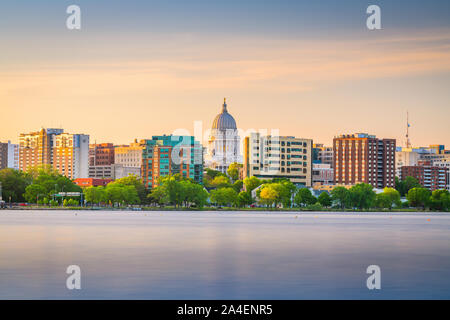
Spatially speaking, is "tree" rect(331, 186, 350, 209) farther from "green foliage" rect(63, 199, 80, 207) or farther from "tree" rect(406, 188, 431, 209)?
"green foliage" rect(63, 199, 80, 207)

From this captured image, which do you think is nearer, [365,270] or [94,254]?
[365,270]

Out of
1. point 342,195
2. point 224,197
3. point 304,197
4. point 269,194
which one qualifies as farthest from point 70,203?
point 342,195

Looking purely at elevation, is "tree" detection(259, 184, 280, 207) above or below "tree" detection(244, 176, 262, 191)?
below

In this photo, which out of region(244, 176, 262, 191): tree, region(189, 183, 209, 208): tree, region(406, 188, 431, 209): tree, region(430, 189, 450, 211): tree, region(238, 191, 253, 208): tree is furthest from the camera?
region(244, 176, 262, 191): tree

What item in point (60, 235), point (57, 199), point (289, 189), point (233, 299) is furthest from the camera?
point (57, 199)

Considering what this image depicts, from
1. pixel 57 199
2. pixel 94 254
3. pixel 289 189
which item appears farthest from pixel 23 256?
pixel 57 199

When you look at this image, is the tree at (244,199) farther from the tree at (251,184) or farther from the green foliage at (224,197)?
the tree at (251,184)

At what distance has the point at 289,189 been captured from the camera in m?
173

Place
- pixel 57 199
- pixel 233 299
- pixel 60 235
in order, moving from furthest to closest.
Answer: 1. pixel 57 199
2. pixel 60 235
3. pixel 233 299

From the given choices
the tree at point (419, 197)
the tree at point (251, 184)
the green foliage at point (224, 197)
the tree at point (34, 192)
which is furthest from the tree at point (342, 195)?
the tree at point (34, 192)

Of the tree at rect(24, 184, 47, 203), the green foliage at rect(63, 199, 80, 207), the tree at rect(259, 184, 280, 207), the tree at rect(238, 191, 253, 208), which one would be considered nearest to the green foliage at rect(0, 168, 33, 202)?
the tree at rect(24, 184, 47, 203)

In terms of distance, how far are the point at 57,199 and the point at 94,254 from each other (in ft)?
506

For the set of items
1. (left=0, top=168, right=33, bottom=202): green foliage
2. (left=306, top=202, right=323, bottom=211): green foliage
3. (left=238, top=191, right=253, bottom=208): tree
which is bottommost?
(left=306, top=202, right=323, bottom=211): green foliage
